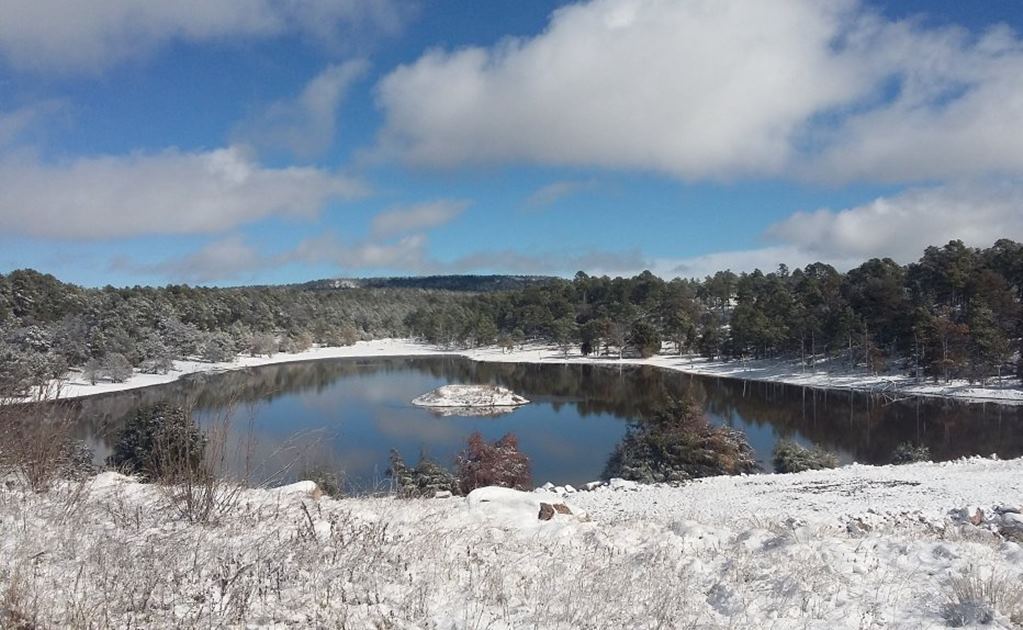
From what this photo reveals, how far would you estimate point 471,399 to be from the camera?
40938 millimetres

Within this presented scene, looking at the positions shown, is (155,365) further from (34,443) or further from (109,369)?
(34,443)

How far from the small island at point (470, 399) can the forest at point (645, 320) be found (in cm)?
2028

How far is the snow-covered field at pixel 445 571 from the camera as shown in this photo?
3314 millimetres

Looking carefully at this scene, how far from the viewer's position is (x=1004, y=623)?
3.37 metres

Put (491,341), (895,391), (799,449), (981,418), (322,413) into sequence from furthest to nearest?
(491,341) → (895,391) → (322,413) → (981,418) → (799,449)

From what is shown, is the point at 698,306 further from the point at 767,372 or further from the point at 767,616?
the point at 767,616

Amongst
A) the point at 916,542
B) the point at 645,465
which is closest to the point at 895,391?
the point at 645,465

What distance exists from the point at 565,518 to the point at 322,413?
110 feet

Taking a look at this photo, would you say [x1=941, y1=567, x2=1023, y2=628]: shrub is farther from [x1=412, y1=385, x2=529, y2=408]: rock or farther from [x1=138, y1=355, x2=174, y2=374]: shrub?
[x1=138, y1=355, x2=174, y2=374]: shrub

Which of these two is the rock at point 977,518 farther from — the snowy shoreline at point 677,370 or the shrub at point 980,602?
the snowy shoreline at point 677,370

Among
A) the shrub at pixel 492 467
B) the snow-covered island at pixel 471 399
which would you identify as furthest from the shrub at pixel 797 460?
the snow-covered island at pixel 471 399

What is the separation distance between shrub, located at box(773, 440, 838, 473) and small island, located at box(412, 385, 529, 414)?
66.8ft

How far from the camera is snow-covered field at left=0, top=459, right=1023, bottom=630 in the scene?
10.9ft

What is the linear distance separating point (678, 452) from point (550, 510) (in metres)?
15.0
